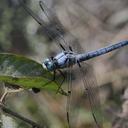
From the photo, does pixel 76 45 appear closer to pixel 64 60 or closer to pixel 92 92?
pixel 64 60

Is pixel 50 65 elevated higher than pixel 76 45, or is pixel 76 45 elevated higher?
pixel 76 45

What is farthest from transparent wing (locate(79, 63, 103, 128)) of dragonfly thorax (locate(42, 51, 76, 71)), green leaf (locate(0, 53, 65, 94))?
green leaf (locate(0, 53, 65, 94))

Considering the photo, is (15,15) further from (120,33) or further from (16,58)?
(16,58)

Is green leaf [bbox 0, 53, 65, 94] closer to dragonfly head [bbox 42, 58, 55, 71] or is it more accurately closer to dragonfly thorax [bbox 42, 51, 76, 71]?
dragonfly head [bbox 42, 58, 55, 71]

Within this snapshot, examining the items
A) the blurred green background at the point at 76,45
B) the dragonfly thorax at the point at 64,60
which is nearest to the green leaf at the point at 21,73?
the dragonfly thorax at the point at 64,60

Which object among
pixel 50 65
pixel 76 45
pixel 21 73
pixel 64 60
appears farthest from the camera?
pixel 76 45

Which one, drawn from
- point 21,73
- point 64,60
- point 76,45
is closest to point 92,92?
point 64,60
